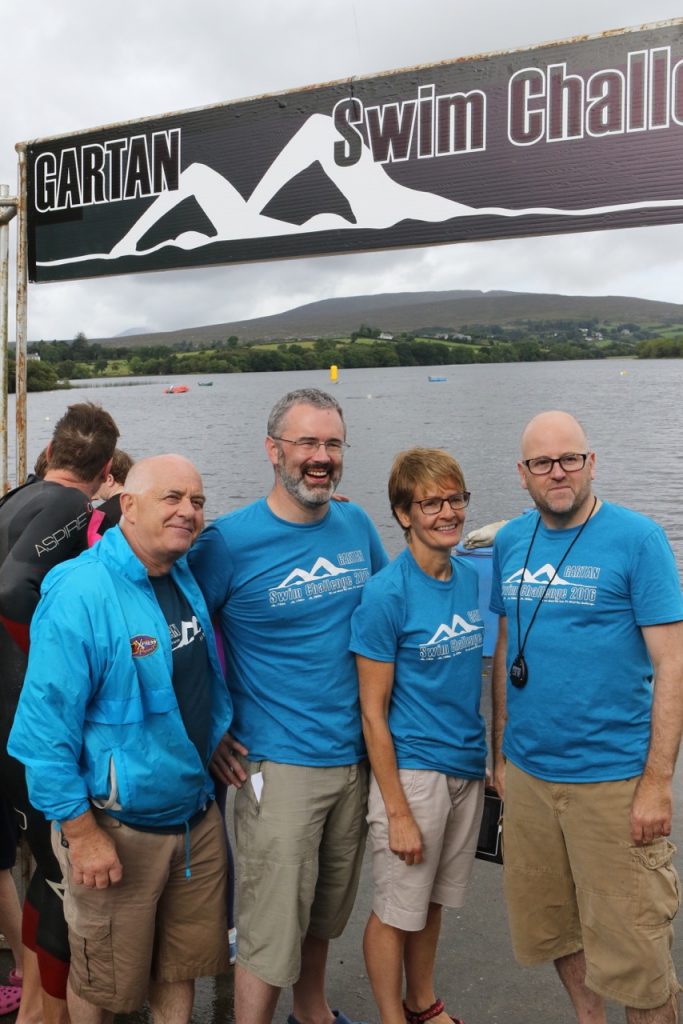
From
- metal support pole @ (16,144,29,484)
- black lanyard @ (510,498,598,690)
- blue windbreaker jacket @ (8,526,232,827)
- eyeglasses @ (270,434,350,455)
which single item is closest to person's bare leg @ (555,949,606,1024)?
black lanyard @ (510,498,598,690)

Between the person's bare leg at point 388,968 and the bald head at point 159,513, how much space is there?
132 cm

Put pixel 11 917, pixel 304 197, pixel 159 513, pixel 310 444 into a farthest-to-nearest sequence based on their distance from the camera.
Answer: pixel 304 197
pixel 11 917
pixel 310 444
pixel 159 513

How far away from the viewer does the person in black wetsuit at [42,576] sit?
2.69m

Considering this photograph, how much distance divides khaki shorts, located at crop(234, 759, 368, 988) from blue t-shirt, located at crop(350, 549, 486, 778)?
0.24m

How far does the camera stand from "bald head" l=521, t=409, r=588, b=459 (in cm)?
267

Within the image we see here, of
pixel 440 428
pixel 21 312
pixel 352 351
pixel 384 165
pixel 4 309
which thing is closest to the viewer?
pixel 384 165

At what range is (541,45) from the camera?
351cm

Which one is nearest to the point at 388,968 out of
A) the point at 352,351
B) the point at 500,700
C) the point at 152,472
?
the point at 500,700

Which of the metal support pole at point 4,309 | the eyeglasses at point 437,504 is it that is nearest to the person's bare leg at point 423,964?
the eyeglasses at point 437,504

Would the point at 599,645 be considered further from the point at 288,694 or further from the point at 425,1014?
the point at 425,1014

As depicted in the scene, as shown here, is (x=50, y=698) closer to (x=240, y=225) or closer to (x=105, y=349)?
(x=240, y=225)

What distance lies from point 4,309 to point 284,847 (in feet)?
9.44

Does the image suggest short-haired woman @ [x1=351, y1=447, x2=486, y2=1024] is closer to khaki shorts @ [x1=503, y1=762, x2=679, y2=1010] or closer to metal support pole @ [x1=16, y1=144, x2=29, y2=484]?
khaki shorts @ [x1=503, y1=762, x2=679, y2=1010]

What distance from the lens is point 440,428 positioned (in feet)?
238
